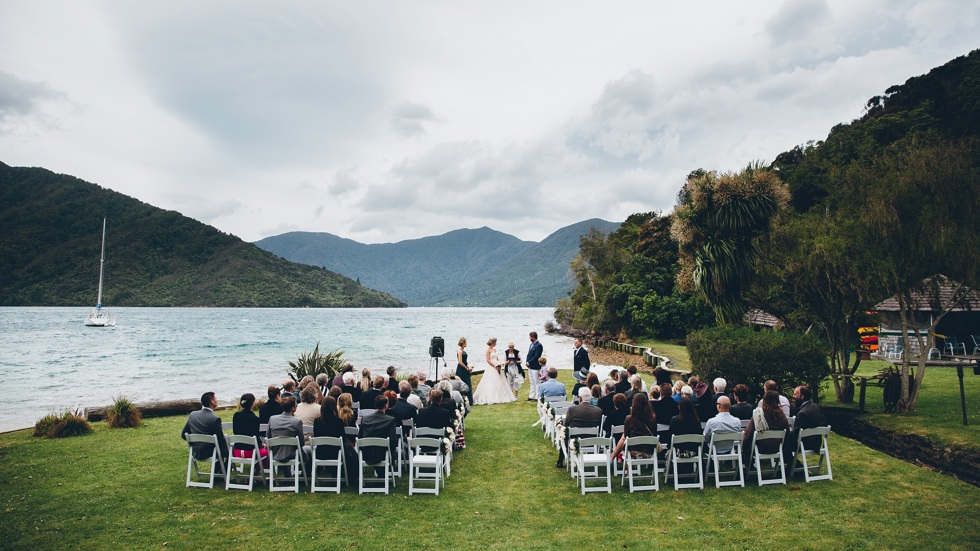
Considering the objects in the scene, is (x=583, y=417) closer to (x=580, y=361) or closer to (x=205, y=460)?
(x=205, y=460)

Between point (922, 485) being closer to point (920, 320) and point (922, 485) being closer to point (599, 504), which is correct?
point (599, 504)

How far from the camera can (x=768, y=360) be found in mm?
12594

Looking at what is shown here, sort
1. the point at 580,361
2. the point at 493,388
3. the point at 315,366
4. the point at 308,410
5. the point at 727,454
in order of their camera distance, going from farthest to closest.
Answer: the point at 315,366, the point at 493,388, the point at 580,361, the point at 308,410, the point at 727,454

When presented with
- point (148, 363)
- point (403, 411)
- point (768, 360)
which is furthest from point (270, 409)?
point (148, 363)

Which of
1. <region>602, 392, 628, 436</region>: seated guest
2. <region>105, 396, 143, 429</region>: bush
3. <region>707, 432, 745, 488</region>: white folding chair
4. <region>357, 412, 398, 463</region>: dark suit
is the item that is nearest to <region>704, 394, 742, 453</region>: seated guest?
<region>707, 432, 745, 488</region>: white folding chair

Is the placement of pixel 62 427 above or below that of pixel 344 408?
below

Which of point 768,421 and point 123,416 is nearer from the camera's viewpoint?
point 768,421

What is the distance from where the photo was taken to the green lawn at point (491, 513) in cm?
614

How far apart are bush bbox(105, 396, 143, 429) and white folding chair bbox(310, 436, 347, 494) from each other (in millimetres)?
7510

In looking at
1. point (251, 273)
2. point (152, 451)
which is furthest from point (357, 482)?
point (251, 273)

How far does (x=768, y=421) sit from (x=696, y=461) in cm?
118

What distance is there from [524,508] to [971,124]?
47.7 metres

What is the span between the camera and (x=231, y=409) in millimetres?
15969

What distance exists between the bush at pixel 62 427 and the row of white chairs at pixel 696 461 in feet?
34.9
